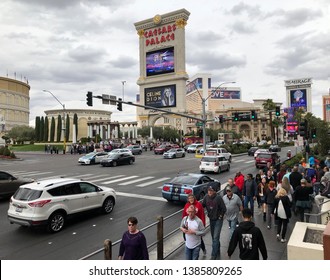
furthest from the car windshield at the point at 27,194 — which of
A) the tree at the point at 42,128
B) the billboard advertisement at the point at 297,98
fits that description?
the billboard advertisement at the point at 297,98

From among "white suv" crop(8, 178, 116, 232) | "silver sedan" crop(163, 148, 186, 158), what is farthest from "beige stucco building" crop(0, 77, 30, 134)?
"white suv" crop(8, 178, 116, 232)

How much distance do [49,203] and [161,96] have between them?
12121cm

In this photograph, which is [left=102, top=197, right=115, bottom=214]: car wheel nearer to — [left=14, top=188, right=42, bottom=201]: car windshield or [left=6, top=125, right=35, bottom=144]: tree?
[left=14, top=188, right=42, bottom=201]: car windshield

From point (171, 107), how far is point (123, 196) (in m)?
115

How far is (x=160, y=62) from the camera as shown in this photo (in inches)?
5108

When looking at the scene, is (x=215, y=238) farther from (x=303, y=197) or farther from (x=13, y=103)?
(x=13, y=103)

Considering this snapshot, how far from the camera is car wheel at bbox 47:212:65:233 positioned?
9479 millimetres

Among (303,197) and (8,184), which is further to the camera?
(8,184)

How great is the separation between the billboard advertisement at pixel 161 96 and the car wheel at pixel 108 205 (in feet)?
380

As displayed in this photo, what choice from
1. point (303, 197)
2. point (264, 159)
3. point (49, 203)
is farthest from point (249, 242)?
point (264, 159)

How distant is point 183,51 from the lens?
12388cm

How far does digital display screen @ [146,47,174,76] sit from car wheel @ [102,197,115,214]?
117625mm
